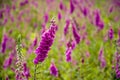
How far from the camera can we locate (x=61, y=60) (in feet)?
21.0

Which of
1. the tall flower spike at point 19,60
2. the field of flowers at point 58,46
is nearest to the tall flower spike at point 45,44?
the field of flowers at point 58,46

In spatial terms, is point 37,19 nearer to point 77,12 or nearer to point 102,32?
point 77,12

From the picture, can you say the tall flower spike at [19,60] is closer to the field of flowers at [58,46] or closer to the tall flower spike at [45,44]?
the field of flowers at [58,46]

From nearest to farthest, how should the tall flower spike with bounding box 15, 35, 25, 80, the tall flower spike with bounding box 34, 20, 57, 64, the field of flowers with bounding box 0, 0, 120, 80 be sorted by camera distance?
the tall flower spike with bounding box 15, 35, 25, 80 → the tall flower spike with bounding box 34, 20, 57, 64 → the field of flowers with bounding box 0, 0, 120, 80

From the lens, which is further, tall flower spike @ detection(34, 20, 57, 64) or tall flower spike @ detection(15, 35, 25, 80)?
tall flower spike @ detection(34, 20, 57, 64)

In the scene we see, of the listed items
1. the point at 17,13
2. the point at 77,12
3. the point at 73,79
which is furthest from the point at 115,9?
the point at 73,79

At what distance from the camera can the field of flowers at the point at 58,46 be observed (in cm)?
332

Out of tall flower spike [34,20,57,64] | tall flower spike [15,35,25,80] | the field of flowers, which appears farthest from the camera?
the field of flowers

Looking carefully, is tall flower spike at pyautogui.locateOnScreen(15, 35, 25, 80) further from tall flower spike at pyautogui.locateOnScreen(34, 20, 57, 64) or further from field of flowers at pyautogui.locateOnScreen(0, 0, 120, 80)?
tall flower spike at pyautogui.locateOnScreen(34, 20, 57, 64)

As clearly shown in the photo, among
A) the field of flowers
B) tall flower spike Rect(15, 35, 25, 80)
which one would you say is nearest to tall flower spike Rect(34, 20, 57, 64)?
the field of flowers

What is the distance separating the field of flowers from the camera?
3.32 meters

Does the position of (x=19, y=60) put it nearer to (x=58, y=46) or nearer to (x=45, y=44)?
(x=45, y=44)

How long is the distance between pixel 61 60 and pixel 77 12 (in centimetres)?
351

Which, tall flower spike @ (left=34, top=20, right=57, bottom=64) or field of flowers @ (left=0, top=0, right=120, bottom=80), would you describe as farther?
field of flowers @ (left=0, top=0, right=120, bottom=80)
